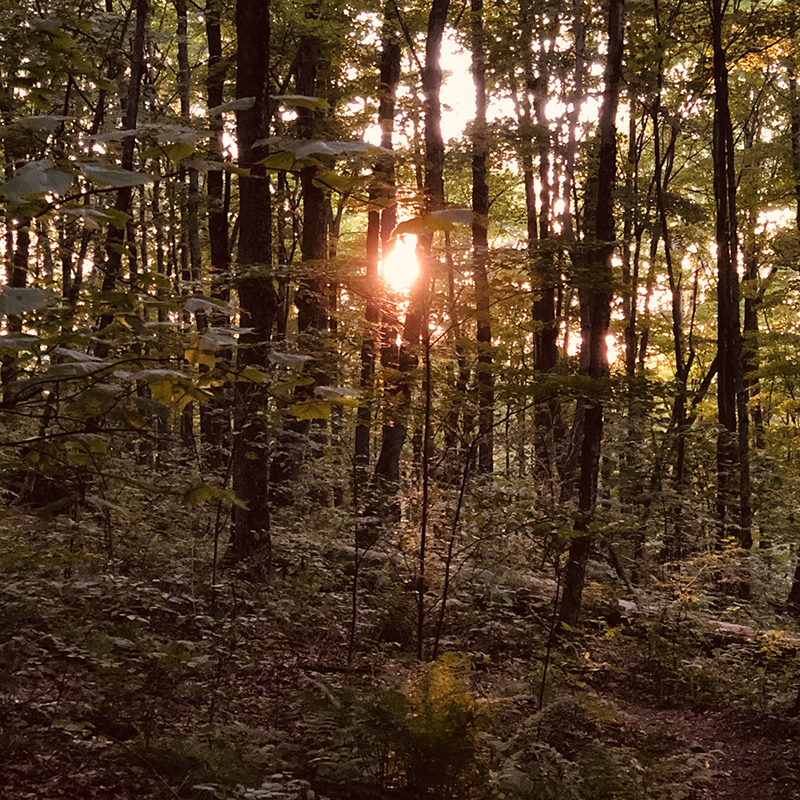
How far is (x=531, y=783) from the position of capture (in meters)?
4.10

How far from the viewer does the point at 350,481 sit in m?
9.34

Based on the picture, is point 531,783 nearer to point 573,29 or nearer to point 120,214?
point 120,214

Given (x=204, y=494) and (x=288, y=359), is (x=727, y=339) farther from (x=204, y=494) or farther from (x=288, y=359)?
(x=204, y=494)

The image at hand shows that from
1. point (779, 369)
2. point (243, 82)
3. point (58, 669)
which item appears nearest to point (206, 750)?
point (58, 669)

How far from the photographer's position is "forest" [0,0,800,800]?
2436mm

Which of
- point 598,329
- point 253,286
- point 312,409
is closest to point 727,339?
point 598,329

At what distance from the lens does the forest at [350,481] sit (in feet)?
7.99

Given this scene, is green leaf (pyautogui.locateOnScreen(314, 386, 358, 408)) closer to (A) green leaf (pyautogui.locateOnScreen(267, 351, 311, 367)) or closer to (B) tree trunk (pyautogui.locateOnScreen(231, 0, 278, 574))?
(A) green leaf (pyautogui.locateOnScreen(267, 351, 311, 367))

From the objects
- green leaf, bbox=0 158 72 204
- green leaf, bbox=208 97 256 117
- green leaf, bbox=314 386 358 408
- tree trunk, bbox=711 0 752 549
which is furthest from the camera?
tree trunk, bbox=711 0 752 549

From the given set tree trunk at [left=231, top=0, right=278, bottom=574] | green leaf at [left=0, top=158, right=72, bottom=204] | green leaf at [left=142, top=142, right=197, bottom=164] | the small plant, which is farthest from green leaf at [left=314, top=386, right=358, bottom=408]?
tree trunk at [left=231, top=0, right=278, bottom=574]

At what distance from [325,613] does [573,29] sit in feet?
43.6

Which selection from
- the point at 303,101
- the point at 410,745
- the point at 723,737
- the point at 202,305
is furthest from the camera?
Result: the point at 723,737

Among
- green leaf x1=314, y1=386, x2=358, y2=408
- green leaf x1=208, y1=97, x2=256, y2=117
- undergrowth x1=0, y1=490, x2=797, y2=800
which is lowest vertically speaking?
undergrowth x1=0, y1=490, x2=797, y2=800

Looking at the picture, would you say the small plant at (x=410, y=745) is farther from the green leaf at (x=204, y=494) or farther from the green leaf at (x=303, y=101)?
the green leaf at (x=303, y=101)
